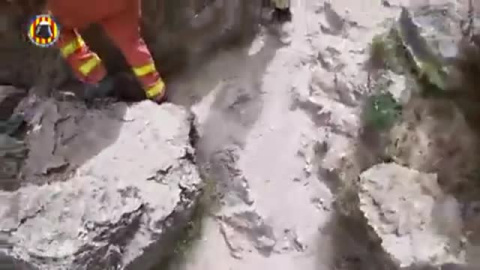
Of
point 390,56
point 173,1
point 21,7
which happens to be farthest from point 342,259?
point 21,7

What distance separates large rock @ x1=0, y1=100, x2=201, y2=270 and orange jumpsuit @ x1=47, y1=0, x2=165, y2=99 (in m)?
0.12

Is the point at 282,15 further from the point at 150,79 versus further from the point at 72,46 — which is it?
the point at 72,46

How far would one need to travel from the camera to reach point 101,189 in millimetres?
1731

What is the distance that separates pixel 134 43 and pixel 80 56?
12 cm

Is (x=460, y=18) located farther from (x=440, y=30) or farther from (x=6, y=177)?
(x=6, y=177)

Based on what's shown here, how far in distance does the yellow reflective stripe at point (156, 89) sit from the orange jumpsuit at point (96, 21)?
0.20 ft

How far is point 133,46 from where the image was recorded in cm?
173

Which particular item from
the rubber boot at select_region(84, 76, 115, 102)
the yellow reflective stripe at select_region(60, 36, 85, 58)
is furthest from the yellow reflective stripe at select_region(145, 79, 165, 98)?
the yellow reflective stripe at select_region(60, 36, 85, 58)

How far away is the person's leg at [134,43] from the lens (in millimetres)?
1670

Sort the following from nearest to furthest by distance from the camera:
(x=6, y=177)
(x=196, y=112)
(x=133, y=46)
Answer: (x=133, y=46), (x=6, y=177), (x=196, y=112)

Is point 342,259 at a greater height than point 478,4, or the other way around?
point 478,4

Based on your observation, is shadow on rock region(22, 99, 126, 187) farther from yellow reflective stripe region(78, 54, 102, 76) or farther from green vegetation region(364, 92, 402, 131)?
green vegetation region(364, 92, 402, 131)

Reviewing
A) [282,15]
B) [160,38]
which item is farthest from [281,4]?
[160,38]

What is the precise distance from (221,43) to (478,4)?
64 centimetres
